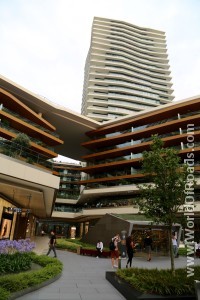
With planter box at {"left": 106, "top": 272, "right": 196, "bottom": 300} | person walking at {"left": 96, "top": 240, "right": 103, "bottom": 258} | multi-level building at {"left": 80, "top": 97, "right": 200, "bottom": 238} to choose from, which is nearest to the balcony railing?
person walking at {"left": 96, "top": 240, "right": 103, "bottom": 258}

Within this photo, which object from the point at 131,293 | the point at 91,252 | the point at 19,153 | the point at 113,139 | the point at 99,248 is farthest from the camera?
the point at 113,139

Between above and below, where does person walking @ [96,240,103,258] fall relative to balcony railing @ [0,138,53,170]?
below

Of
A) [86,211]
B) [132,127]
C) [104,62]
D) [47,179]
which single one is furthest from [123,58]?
[47,179]

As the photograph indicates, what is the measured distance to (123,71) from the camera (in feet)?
284

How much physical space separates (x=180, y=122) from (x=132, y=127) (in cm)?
868

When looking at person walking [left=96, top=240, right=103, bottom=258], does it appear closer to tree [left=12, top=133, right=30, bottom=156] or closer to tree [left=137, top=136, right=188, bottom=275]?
tree [left=12, top=133, right=30, bottom=156]

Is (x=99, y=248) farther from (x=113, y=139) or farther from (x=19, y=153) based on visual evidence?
(x=113, y=139)

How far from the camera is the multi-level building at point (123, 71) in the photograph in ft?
260

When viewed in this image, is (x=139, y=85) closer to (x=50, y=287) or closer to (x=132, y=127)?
(x=132, y=127)

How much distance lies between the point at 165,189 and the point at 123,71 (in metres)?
80.1

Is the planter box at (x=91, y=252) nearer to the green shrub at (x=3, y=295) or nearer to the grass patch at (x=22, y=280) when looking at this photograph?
the grass patch at (x=22, y=280)

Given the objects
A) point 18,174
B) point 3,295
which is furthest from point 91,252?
point 3,295

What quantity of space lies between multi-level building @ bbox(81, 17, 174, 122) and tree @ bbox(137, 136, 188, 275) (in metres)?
63.4

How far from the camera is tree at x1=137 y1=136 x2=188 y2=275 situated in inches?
452
